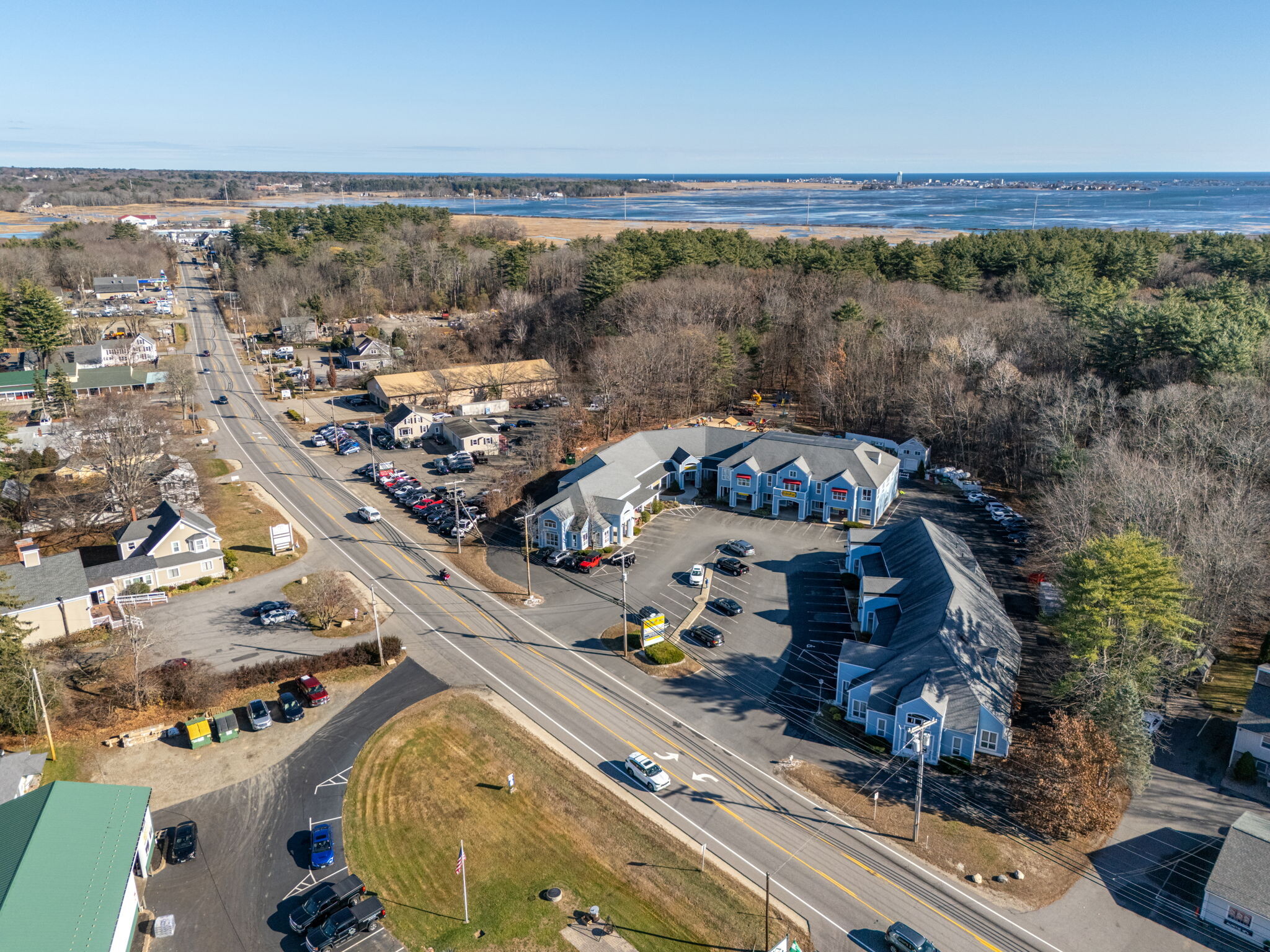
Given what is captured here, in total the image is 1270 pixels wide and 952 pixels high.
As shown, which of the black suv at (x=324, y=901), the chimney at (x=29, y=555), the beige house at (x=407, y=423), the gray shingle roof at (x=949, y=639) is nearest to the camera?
the black suv at (x=324, y=901)

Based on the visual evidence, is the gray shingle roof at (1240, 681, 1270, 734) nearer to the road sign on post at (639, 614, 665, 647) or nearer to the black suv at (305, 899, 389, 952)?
the road sign on post at (639, 614, 665, 647)

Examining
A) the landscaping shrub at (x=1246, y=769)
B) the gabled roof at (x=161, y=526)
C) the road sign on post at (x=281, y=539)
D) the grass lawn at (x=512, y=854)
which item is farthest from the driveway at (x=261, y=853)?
the landscaping shrub at (x=1246, y=769)

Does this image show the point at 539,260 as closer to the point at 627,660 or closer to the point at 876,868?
the point at 627,660

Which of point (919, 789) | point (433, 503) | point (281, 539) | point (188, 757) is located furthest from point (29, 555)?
point (919, 789)

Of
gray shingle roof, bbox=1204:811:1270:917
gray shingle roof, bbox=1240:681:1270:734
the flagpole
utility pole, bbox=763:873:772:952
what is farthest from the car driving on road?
gray shingle roof, bbox=1240:681:1270:734

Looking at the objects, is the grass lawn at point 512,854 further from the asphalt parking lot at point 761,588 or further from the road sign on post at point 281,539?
the road sign on post at point 281,539

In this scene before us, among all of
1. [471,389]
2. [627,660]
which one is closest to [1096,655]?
[627,660]

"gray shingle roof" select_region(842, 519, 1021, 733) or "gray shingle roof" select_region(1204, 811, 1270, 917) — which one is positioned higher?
"gray shingle roof" select_region(842, 519, 1021, 733)
